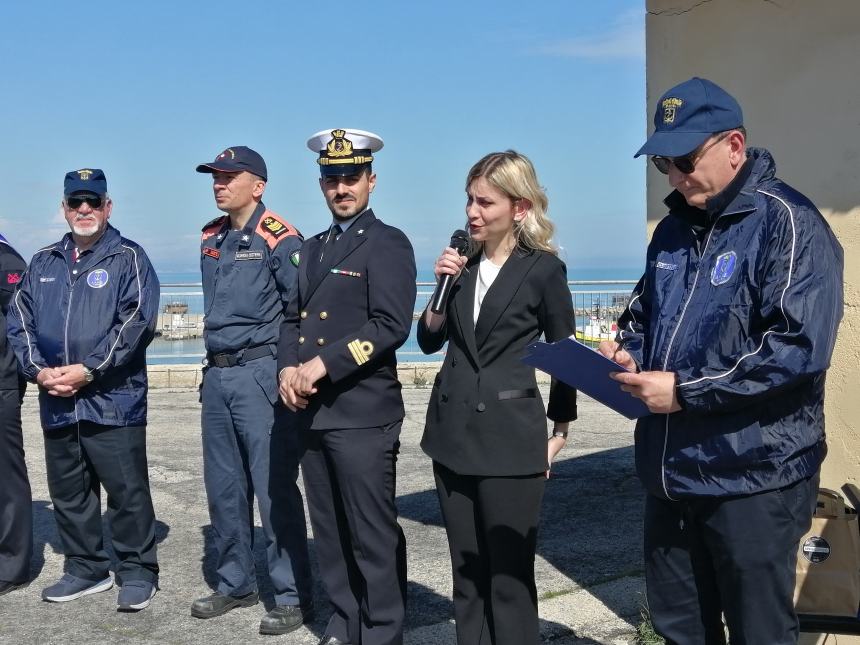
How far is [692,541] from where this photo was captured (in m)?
3.24

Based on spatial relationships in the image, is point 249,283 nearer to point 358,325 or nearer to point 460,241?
point 358,325

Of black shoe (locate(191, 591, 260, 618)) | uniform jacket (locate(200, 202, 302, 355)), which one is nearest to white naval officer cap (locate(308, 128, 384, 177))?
uniform jacket (locate(200, 202, 302, 355))

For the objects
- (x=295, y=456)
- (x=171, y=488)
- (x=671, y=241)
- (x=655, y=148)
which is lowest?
(x=171, y=488)

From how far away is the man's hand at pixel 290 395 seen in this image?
14.3 feet

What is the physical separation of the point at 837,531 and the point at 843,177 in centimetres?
147

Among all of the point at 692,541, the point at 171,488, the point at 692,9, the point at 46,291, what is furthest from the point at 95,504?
the point at 692,9

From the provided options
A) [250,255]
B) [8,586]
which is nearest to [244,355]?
[250,255]

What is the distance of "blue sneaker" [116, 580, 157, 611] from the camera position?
5.20 metres

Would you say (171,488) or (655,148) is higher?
(655,148)

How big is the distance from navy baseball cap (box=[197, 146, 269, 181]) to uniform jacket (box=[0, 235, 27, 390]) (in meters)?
1.41

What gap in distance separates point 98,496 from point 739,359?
3853mm

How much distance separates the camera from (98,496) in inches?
219

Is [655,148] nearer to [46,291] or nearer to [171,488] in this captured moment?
[46,291]

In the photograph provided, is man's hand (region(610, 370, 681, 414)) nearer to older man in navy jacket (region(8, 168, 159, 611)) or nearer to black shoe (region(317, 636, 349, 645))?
black shoe (region(317, 636, 349, 645))
